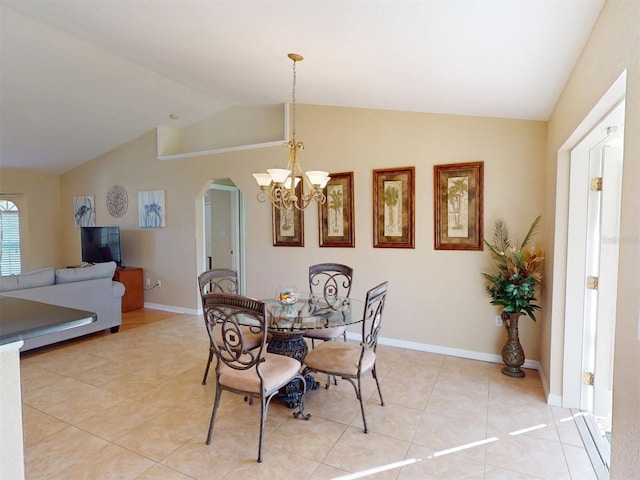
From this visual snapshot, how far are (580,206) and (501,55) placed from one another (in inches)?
50.0

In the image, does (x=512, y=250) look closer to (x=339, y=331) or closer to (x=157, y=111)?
(x=339, y=331)

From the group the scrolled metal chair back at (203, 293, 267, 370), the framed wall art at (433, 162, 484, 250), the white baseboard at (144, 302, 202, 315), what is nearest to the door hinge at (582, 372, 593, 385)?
the framed wall art at (433, 162, 484, 250)

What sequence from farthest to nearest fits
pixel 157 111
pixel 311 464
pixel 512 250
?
pixel 157 111 → pixel 512 250 → pixel 311 464

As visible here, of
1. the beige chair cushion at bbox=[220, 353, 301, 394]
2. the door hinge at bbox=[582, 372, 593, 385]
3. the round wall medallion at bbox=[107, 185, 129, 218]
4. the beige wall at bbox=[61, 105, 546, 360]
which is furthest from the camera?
the round wall medallion at bbox=[107, 185, 129, 218]

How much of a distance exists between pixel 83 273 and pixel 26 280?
590 mm

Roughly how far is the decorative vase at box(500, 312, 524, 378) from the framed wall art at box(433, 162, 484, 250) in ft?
2.44

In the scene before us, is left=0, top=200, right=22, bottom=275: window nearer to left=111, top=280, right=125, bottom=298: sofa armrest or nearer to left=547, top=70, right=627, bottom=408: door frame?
left=111, top=280, right=125, bottom=298: sofa armrest

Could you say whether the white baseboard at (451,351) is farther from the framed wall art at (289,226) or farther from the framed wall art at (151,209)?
the framed wall art at (151,209)

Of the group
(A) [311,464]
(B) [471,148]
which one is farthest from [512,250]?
(A) [311,464]

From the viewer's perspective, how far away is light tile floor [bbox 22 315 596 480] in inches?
81.4

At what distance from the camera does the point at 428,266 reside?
3.87 meters

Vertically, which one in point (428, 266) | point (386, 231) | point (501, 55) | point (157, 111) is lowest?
point (428, 266)

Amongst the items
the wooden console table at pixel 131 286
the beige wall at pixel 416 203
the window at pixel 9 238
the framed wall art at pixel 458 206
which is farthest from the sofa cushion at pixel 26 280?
the framed wall art at pixel 458 206

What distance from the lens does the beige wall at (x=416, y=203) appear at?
11.3 ft
